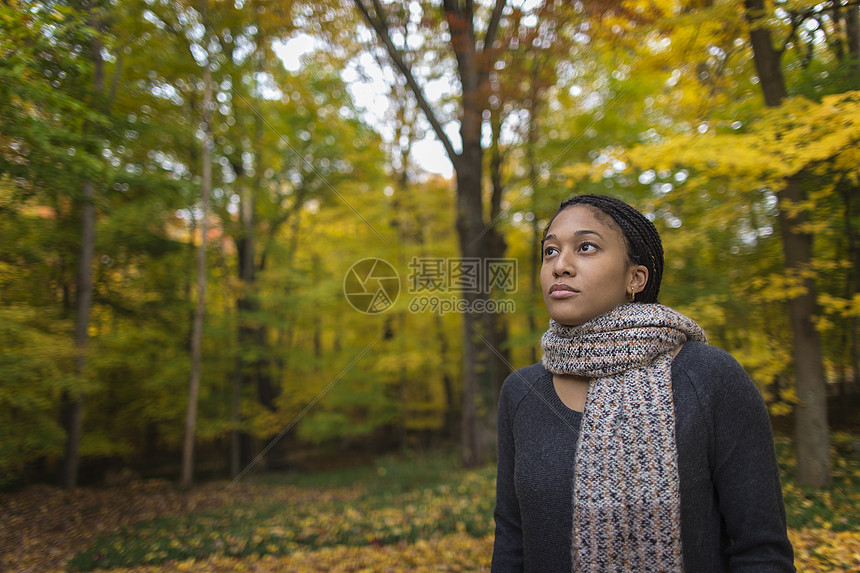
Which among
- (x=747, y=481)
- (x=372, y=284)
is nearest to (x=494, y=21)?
(x=372, y=284)

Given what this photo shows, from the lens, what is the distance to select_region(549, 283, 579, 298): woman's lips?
1229 millimetres

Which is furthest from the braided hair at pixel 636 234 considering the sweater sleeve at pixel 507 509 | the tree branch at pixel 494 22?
the tree branch at pixel 494 22

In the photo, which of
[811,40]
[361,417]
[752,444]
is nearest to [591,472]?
[752,444]

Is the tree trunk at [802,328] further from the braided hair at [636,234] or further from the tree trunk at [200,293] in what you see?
the tree trunk at [200,293]

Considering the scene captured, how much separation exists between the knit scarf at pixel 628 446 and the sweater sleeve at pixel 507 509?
0.24m

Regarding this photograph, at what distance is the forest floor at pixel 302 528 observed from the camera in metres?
3.86

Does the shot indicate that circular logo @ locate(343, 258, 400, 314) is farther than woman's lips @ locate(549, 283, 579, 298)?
Yes

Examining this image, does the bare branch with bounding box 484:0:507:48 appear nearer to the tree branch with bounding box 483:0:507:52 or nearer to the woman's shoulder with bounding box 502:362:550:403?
the tree branch with bounding box 483:0:507:52

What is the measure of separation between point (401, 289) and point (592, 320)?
863 cm

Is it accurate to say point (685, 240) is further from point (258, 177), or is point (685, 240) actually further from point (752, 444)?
point (258, 177)

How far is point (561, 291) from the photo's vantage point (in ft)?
4.09

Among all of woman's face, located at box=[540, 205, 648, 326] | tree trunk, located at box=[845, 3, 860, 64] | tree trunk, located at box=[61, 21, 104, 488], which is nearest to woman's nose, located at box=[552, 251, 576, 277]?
woman's face, located at box=[540, 205, 648, 326]

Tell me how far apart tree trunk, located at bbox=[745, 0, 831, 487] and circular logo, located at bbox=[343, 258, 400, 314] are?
23.7 feet

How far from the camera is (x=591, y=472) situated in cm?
116
